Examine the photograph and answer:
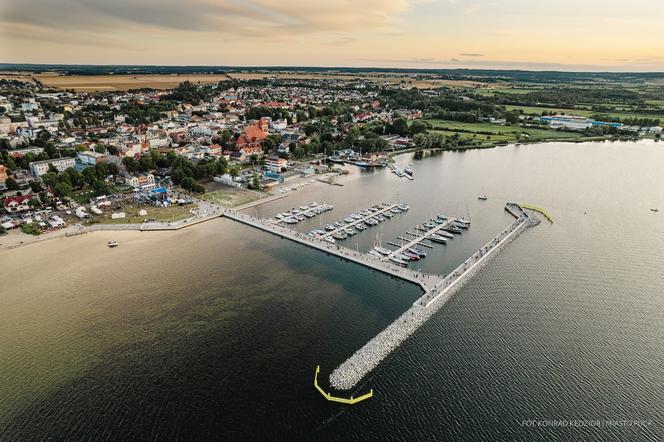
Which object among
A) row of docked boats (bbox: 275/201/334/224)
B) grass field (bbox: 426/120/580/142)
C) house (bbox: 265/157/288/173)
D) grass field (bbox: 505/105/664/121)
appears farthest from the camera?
grass field (bbox: 505/105/664/121)

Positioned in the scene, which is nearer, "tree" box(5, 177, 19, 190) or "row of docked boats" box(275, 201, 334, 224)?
"row of docked boats" box(275, 201, 334, 224)

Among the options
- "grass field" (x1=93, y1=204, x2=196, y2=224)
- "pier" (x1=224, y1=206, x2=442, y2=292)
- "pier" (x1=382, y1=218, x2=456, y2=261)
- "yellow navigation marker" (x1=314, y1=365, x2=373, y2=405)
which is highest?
"grass field" (x1=93, y1=204, x2=196, y2=224)

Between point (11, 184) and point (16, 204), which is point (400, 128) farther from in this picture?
point (16, 204)

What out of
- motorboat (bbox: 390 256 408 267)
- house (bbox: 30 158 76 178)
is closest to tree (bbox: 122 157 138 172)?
house (bbox: 30 158 76 178)

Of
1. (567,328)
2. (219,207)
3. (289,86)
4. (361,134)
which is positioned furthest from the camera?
(289,86)

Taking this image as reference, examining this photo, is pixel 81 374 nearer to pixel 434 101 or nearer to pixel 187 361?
pixel 187 361

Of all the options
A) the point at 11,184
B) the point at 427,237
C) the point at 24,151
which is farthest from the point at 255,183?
the point at 24,151

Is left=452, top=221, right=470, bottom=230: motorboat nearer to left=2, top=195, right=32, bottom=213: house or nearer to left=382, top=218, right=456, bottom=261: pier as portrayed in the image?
left=382, top=218, right=456, bottom=261: pier

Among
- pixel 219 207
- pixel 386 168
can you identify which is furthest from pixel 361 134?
pixel 219 207

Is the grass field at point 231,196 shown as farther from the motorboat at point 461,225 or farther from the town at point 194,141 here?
the motorboat at point 461,225
